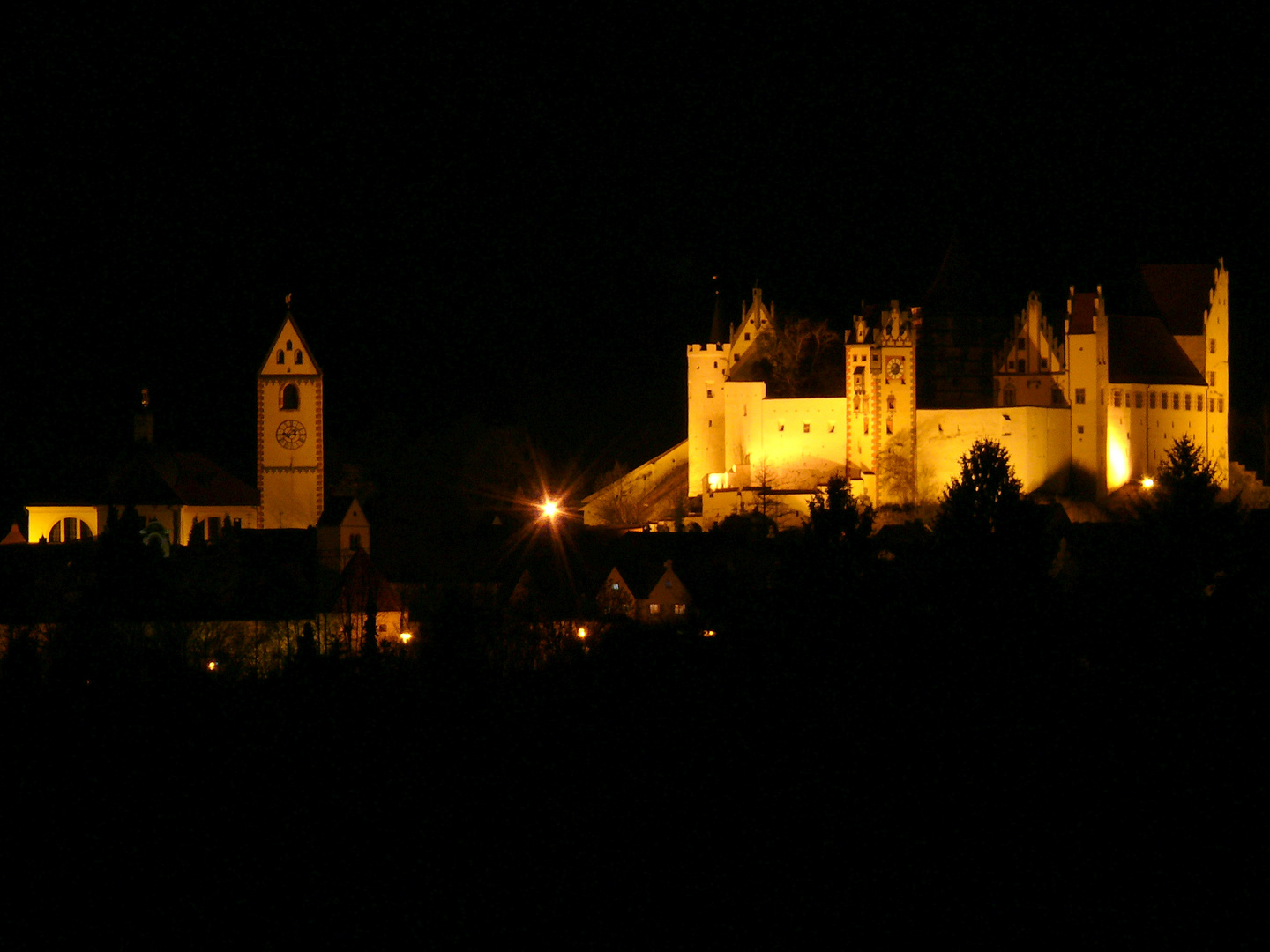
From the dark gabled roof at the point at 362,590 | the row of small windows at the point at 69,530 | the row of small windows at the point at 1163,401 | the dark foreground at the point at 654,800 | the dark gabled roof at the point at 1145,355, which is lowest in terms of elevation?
the dark foreground at the point at 654,800

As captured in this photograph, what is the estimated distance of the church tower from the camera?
9175 cm

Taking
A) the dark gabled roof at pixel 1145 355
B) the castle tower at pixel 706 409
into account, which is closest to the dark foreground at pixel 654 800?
the dark gabled roof at pixel 1145 355

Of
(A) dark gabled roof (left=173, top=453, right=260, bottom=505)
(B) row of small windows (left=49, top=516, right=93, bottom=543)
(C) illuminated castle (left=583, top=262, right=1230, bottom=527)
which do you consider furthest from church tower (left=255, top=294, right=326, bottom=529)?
(C) illuminated castle (left=583, top=262, right=1230, bottom=527)

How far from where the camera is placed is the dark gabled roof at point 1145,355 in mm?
90500

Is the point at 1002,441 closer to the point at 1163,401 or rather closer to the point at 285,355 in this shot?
the point at 1163,401

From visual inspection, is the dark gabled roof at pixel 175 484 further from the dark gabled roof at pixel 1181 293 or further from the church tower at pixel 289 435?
the dark gabled roof at pixel 1181 293

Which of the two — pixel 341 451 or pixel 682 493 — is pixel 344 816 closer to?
pixel 682 493

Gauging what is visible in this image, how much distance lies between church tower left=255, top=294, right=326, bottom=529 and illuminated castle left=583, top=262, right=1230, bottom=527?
10233mm

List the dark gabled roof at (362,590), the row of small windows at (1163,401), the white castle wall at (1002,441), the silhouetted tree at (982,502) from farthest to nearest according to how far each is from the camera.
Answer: the row of small windows at (1163,401) < the white castle wall at (1002,441) < the dark gabled roof at (362,590) < the silhouetted tree at (982,502)

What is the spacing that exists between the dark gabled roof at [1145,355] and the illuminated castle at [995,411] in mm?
64

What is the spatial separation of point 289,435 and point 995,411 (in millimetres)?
23272

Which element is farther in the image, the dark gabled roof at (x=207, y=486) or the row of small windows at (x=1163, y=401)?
the dark gabled roof at (x=207, y=486)

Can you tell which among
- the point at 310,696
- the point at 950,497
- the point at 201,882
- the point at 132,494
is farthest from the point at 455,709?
the point at 132,494

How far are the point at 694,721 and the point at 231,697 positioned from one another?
34.4 feet
